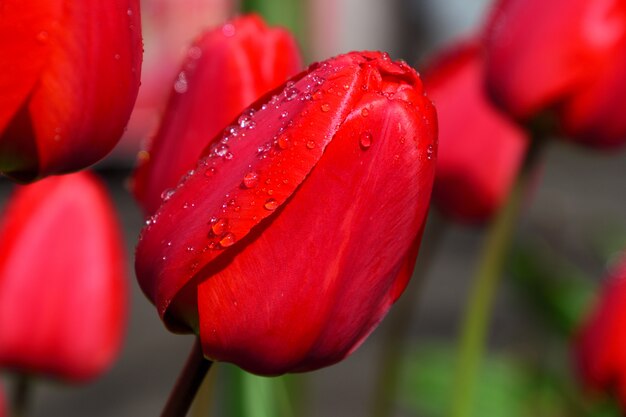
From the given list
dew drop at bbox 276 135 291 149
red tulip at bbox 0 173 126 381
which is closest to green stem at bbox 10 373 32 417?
red tulip at bbox 0 173 126 381

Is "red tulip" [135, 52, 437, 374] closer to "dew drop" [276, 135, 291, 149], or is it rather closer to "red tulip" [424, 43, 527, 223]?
"dew drop" [276, 135, 291, 149]

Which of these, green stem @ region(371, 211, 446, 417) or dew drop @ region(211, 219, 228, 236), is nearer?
dew drop @ region(211, 219, 228, 236)

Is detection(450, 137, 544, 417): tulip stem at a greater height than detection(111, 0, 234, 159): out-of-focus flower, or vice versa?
detection(450, 137, 544, 417): tulip stem

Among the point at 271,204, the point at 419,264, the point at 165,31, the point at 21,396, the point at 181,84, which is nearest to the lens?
the point at 271,204

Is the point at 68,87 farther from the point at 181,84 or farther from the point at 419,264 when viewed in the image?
the point at 419,264

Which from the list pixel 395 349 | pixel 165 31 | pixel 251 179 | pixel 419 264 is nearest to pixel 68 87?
pixel 251 179

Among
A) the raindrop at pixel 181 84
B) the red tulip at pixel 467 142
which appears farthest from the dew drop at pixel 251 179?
the red tulip at pixel 467 142

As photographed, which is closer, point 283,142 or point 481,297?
point 283,142

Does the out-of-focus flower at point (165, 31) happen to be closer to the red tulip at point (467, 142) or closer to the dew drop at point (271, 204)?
the red tulip at point (467, 142)
